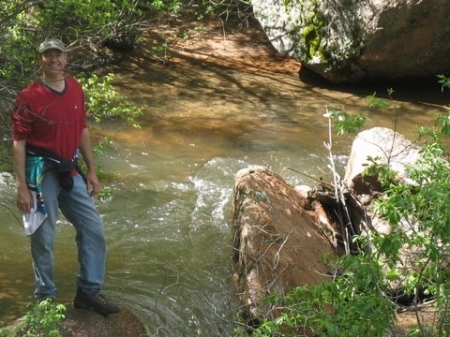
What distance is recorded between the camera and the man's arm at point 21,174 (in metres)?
4.69

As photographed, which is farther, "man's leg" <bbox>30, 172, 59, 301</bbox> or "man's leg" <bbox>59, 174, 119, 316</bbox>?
"man's leg" <bbox>59, 174, 119, 316</bbox>

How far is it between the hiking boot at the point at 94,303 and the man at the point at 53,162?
0.03 metres

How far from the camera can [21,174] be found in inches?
185

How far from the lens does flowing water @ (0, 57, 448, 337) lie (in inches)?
242

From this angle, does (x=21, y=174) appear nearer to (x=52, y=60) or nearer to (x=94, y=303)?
(x=52, y=60)

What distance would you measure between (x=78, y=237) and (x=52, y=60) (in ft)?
3.75

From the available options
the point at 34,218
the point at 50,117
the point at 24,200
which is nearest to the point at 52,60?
the point at 50,117

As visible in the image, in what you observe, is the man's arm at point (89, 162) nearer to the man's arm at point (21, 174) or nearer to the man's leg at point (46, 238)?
the man's leg at point (46, 238)

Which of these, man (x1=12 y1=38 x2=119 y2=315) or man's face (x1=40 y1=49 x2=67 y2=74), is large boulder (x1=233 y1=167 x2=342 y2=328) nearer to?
man (x1=12 y1=38 x2=119 y2=315)

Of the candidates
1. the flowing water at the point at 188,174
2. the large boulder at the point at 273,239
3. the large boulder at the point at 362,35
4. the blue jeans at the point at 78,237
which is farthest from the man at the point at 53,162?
the large boulder at the point at 362,35

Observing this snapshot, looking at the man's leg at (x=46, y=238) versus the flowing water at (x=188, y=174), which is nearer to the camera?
the man's leg at (x=46, y=238)

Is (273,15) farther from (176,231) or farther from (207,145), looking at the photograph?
(176,231)

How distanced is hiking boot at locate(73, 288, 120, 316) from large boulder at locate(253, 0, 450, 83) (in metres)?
7.22

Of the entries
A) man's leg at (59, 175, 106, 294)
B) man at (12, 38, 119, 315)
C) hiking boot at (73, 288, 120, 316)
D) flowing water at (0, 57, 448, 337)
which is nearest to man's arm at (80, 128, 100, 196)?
man at (12, 38, 119, 315)
